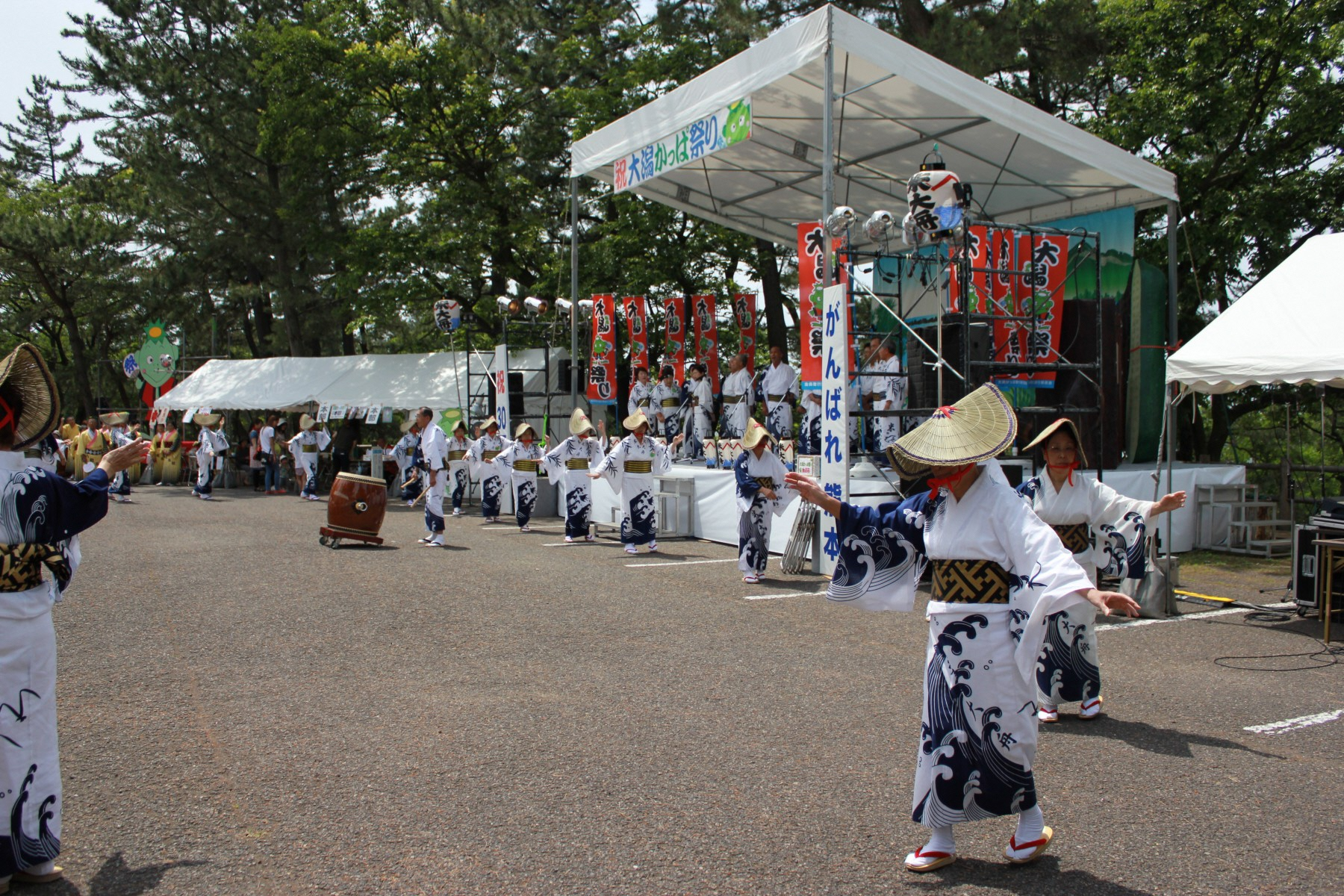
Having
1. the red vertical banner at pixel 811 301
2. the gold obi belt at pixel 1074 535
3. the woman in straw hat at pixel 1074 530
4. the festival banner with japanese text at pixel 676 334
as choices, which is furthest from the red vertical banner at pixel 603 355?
the gold obi belt at pixel 1074 535

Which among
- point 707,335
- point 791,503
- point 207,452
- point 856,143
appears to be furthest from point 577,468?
point 207,452

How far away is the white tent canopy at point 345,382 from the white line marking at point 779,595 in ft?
32.4

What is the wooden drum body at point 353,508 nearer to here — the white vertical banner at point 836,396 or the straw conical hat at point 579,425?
the straw conical hat at point 579,425

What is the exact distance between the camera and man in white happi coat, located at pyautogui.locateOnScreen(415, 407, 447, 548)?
12.5 meters

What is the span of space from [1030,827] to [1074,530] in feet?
8.45

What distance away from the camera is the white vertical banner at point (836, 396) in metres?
9.18

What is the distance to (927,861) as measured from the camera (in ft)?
11.0

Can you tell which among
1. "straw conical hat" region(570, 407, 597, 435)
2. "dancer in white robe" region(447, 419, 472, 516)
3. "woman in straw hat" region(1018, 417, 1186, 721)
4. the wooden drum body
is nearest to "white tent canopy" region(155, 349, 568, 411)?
"dancer in white robe" region(447, 419, 472, 516)

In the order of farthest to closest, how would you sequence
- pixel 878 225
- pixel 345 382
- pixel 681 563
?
pixel 345 382 → pixel 681 563 → pixel 878 225

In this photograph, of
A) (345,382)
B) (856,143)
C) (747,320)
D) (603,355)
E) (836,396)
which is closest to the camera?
(836,396)

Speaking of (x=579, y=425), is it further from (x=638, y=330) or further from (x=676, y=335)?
(x=676, y=335)

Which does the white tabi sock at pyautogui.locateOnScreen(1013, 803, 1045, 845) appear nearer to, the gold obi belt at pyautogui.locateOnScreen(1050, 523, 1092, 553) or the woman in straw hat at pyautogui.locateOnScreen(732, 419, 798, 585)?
the gold obi belt at pyautogui.locateOnScreen(1050, 523, 1092, 553)

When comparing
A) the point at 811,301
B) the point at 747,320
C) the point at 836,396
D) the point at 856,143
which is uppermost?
the point at 856,143

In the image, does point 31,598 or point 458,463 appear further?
point 458,463
